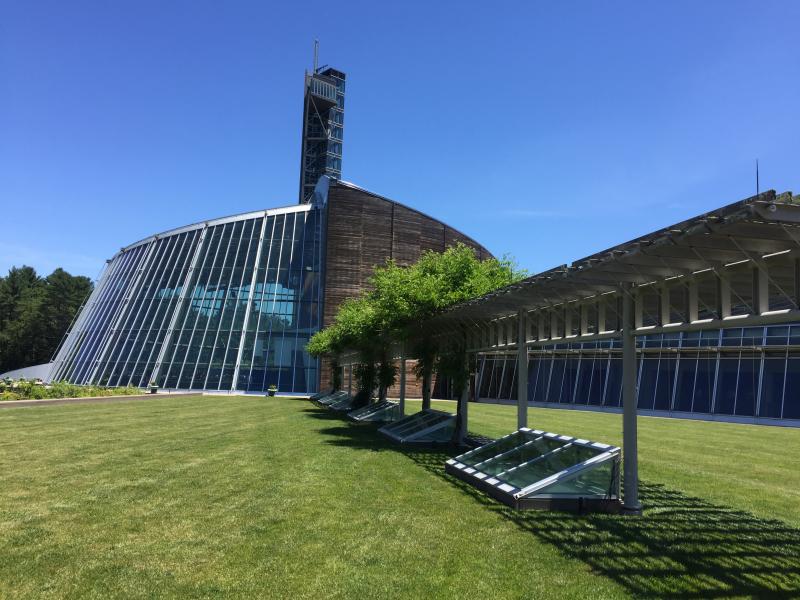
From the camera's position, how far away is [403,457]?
1546cm

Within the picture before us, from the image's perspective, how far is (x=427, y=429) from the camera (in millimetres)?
18578

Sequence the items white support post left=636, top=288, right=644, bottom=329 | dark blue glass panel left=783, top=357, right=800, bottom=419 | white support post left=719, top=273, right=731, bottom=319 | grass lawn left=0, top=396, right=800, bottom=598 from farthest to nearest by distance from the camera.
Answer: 1. dark blue glass panel left=783, top=357, right=800, bottom=419
2. white support post left=636, top=288, right=644, bottom=329
3. white support post left=719, top=273, right=731, bottom=319
4. grass lawn left=0, top=396, right=800, bottom=598

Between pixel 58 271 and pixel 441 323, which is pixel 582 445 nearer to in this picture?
pixel 441 323

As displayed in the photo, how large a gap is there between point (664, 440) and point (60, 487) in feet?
64.2

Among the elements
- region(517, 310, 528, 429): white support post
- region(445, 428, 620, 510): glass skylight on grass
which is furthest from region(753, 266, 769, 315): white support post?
region(517, 310, 528, 429): white support post

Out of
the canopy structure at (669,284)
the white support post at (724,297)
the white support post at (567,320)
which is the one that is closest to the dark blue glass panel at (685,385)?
the canopy structure at (669,284)

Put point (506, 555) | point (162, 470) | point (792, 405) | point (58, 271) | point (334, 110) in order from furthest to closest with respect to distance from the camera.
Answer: point (58, 271) < point (334, 110) < point (792, 405) < point (162, 470) < point (506, 555)

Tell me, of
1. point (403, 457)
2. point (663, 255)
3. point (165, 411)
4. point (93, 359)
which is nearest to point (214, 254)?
point (93, 359)

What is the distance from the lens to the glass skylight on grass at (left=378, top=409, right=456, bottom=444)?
60.3 feet

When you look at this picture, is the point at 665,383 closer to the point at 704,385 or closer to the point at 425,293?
the point at 704,385

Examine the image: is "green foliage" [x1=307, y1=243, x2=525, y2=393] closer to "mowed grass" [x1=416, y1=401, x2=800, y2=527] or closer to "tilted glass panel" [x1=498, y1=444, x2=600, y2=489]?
"mowed grass" [x1=416, y1=401, x2=800, y2=527]

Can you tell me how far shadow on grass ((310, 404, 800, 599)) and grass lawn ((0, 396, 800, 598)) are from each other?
33mm

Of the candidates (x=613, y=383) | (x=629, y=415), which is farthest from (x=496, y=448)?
(x=613, y=383)

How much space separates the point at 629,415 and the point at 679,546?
8.90 feet
